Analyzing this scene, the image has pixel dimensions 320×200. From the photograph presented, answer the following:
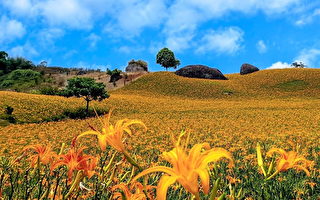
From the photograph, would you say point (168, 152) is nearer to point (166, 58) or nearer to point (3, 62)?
point (3, 62)

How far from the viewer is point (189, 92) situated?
39500 mm

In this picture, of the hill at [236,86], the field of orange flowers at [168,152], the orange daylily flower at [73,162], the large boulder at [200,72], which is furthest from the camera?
the large boulder at [200,72]

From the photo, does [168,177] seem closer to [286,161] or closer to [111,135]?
[111,135]

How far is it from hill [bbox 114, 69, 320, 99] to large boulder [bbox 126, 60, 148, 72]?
16.2m

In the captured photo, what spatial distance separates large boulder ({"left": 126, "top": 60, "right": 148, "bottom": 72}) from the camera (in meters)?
64.6

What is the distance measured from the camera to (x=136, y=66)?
6494 centimetres

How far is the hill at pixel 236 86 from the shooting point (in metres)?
38.4

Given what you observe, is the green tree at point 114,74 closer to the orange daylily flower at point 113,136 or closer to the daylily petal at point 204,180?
the orange daylily flower at point 113,136

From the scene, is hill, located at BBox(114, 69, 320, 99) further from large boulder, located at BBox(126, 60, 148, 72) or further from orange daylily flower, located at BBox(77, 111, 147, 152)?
orange daylily flower, located at BBox(77, 111, 147, 152)

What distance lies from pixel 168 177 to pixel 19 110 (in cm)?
2182

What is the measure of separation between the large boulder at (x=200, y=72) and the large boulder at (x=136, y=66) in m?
16.3

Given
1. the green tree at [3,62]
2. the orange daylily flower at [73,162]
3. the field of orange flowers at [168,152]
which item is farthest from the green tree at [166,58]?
the orange daylily flower at [73,162]

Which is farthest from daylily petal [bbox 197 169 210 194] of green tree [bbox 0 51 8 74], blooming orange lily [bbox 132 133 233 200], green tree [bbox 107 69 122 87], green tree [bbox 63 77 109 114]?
green tree [bbox 0 51 8 74]

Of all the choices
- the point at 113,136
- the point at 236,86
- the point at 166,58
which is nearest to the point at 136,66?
the point at 166,58
